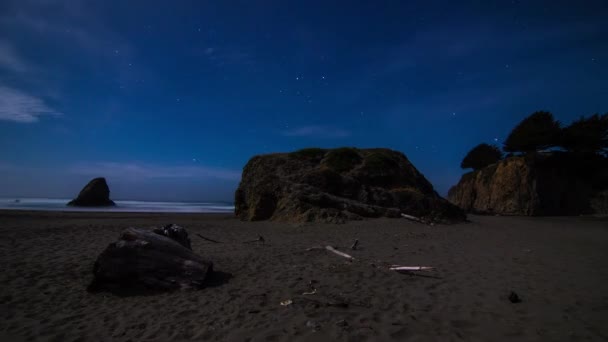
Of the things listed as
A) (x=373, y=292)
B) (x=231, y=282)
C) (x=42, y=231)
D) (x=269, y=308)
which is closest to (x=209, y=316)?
(x=269, y=308)

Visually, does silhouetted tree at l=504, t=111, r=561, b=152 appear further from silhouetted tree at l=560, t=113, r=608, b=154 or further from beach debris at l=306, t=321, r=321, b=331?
beach debris at l=306, t=321, r=321, b=331

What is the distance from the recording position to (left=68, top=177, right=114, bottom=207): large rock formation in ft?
142

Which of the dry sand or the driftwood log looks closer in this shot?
the dry sand

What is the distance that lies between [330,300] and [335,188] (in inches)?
594

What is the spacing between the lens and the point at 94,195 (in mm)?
44500

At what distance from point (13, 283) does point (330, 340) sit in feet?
20.3

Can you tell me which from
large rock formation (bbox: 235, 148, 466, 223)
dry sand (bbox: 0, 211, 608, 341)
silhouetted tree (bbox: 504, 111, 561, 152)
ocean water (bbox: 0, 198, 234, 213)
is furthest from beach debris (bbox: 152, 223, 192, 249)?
silhouetted tree (bbox: 504, 111, 561, 152)

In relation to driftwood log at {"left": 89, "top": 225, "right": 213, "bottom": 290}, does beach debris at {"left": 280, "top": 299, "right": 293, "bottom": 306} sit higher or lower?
lower

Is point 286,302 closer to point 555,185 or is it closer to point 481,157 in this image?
point 555,185

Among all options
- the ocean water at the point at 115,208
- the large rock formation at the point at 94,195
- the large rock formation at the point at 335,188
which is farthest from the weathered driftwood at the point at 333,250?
the large rock formation at the point at 94,195

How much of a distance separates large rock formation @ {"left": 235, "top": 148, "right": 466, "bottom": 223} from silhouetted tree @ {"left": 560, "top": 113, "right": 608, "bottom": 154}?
1324 cm

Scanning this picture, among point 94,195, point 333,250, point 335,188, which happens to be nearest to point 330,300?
point 333,250

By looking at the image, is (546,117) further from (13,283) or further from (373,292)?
(13,283)

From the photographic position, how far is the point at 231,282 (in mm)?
5789
